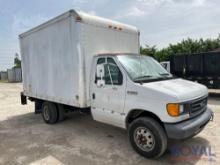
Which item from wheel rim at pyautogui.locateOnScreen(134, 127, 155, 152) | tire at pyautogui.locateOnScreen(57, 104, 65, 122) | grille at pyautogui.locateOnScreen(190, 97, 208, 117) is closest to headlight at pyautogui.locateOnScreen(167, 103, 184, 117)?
grille at pyautogui.locateOnScreen(190, 97, 208, 117)

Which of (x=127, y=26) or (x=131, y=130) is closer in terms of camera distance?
(x=131, y=130)

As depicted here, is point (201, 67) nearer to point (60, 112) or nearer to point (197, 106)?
point (197, 106)

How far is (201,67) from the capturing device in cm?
1173

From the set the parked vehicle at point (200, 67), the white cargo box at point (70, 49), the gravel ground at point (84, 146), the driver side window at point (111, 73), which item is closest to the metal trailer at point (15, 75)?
the parked vehicle at point (200, 67)

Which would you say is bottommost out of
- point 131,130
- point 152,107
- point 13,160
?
point 13,160

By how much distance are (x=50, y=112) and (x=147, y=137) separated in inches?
151

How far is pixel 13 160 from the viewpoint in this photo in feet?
14.5

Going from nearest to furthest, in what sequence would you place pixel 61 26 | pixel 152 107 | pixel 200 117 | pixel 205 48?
1. pixel 152 107
2. pixel 200 117
3. pixel 61 26
4. pixel 205 48

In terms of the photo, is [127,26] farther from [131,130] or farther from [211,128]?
[211,128]

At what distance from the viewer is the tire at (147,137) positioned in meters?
4.00

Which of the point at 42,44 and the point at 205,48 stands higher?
the point at 205,48

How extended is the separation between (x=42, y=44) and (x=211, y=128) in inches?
222

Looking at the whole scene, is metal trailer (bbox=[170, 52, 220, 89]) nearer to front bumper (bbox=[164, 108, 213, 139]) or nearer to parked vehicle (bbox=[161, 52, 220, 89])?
parked vehicle (bbox=[161, 52, 220, 89])

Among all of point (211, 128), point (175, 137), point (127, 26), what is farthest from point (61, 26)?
point (211, 128)
